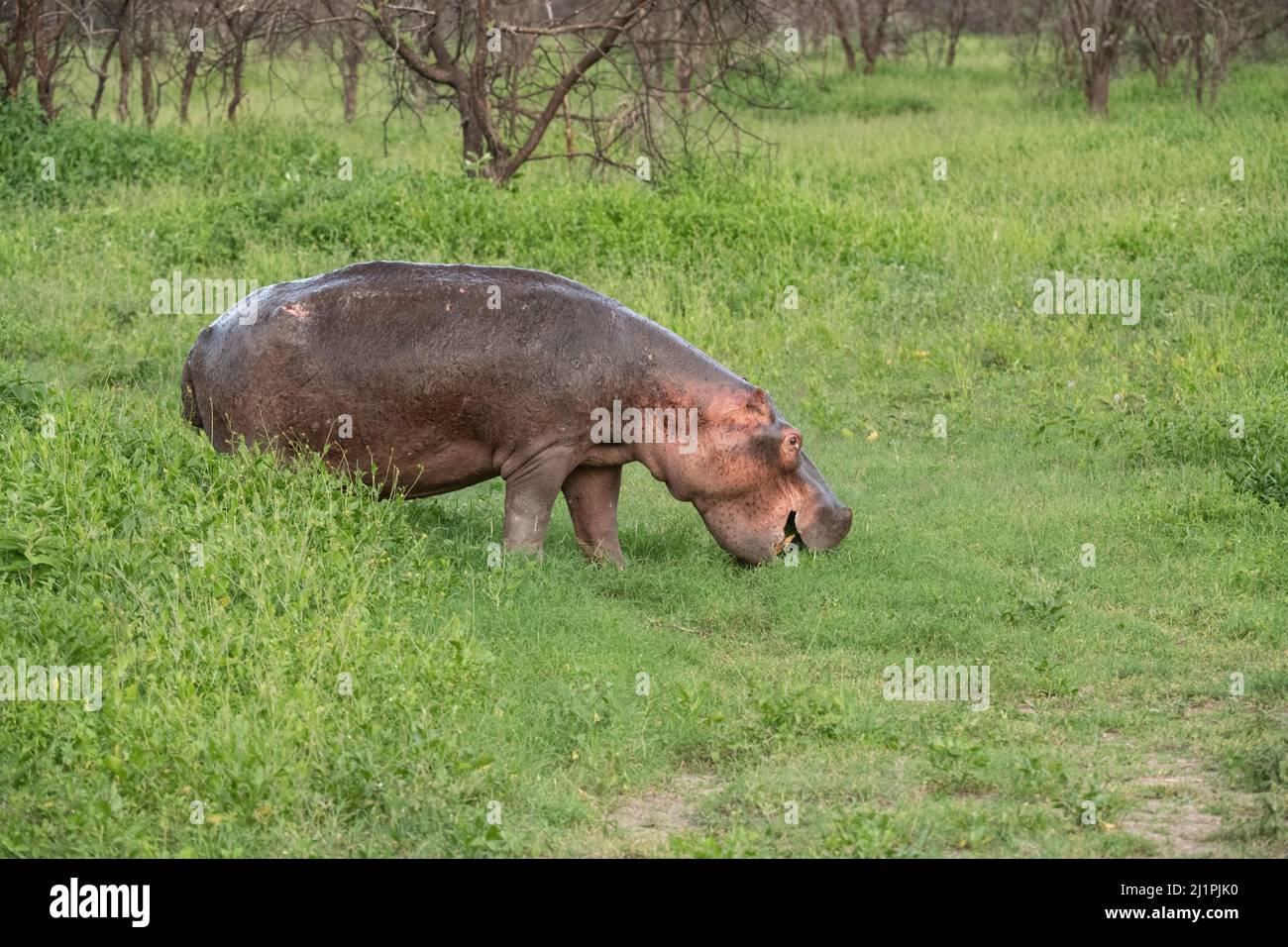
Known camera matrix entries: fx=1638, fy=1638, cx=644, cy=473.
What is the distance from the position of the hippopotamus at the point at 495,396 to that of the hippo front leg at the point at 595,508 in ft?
0.40

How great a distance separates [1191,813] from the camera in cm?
522

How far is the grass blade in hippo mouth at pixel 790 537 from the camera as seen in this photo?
7844 millimetres

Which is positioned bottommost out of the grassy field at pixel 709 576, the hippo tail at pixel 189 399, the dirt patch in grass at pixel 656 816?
the dirt patch in grass at pixel 656 816

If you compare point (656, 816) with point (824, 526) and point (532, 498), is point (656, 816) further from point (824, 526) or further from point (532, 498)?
point (824, 526)

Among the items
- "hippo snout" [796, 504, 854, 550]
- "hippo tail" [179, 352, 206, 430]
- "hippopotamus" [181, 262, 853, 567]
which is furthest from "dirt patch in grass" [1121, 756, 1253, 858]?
"hippo tail" [179, 352, 206, 430]

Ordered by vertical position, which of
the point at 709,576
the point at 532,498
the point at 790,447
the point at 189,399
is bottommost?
the point at 709,576

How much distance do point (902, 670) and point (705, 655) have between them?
822 mm

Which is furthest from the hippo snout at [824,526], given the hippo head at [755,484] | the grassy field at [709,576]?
the grassy field at [709,576]

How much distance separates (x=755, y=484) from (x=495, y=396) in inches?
50.9

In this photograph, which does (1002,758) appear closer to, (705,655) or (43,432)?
(705,655)

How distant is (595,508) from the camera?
800cm

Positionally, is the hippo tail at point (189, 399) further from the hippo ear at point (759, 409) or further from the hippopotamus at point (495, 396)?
the hippo ear at point (759, 409)

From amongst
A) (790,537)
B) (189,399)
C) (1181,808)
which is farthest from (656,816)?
(189,399)

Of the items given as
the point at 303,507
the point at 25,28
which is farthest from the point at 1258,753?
the point at 25,28
